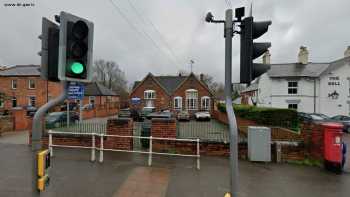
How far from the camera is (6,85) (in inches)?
1406

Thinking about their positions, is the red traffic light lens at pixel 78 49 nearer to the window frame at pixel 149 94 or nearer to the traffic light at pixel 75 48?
the traffic light at pixel 75 48

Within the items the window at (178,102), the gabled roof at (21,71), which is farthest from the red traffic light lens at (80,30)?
the gabled roof at (21,71)

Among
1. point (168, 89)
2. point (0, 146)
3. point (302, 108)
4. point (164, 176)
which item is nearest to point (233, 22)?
point (164, 176)

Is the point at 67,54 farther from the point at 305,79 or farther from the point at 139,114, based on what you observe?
the point at 305,79

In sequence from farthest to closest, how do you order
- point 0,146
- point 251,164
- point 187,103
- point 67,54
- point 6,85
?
point 6,85 < point 187,103 < point 0,146 < point 251,164 < point 67,54

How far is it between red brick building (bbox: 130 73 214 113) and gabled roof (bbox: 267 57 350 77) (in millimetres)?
10468

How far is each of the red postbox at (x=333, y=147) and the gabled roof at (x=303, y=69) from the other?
2294cm

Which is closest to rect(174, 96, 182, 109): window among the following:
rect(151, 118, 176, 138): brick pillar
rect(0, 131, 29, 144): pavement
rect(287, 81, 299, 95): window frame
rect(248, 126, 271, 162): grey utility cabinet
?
rect(287, 81, 299, 95): window frame

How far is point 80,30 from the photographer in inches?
89.4

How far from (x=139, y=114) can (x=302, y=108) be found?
69.6ft

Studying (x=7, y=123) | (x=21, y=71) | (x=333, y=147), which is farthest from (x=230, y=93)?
(x=21, y=71)

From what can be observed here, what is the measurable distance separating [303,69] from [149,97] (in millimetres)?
23493

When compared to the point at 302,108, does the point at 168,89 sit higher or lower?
higher

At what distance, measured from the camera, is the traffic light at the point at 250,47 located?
2.36 m
